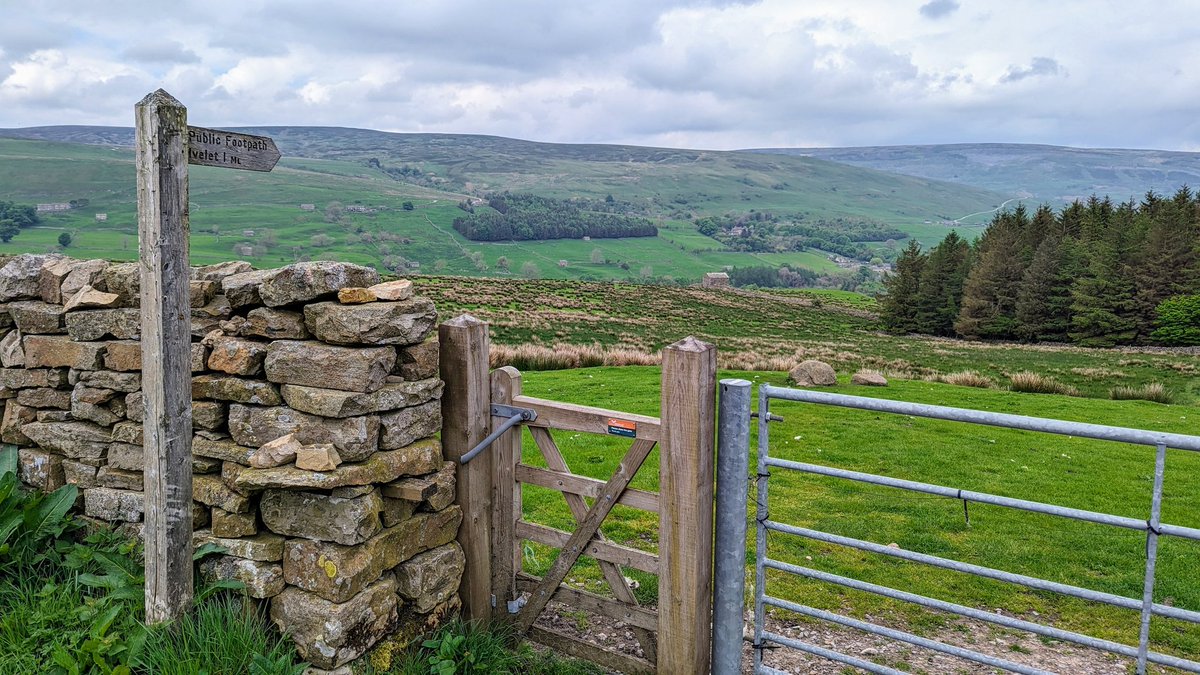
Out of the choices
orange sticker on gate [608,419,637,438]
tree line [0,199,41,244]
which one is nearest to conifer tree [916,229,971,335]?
orange sticker on gate [608,419,637,438]

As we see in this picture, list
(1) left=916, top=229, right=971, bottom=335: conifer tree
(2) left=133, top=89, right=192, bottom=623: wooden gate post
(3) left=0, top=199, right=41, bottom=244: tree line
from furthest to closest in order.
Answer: (3) left=0, top=199, right=41, bottom=244: tree line
(1) left=916, top=229, right=971, bottom=335: conifer tree
(2) left=133, top=89, right=192, bottom=623: wooden gate post

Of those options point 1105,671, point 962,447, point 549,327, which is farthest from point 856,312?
point 1105,671

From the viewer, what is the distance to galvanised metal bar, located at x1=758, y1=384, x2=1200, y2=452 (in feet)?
11.0

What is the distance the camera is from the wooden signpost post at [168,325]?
14.6 ft

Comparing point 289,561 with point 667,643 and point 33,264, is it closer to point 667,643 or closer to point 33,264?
point 667,643

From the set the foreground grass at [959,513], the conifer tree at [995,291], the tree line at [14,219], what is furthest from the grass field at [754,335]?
the tree line at [14,219]

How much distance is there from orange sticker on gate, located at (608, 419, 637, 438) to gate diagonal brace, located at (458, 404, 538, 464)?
65cm

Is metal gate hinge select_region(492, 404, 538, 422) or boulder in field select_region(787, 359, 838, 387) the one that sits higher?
metal gate hinge select_region(492, 404, 538, 422)

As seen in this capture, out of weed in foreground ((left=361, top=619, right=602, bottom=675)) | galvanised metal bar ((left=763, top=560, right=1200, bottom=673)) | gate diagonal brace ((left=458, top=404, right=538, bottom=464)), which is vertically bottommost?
weed in foreground ((left=361, top=619, right=602, bottom=675))

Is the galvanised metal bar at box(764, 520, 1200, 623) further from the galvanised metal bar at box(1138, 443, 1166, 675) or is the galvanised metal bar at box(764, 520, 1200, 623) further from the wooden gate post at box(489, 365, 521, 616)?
the wooden gate post at box(489, 365, 521, 616)

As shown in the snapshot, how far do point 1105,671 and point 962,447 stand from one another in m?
7.31

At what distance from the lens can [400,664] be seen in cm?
503

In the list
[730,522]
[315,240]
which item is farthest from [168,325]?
[315,240]

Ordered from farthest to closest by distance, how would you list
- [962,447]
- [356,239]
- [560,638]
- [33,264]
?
[356,239], [962,447], [33,264], [560,638]
